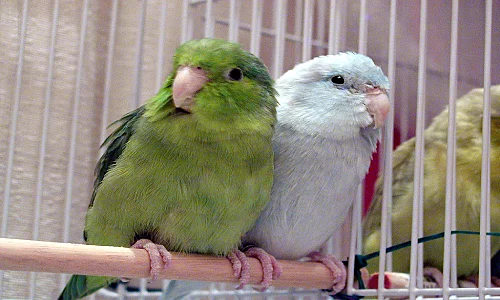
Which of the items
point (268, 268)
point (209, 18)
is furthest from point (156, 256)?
point (209, 18)

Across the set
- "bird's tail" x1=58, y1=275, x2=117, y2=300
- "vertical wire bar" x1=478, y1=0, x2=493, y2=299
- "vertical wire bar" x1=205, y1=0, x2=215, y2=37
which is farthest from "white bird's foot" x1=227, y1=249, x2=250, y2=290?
"vertical wire bar" x1=205, y1=0, x2=215, y2=37

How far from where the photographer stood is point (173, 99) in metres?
0.79

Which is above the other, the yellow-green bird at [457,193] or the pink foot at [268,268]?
the yellow-green bird at [457,193]

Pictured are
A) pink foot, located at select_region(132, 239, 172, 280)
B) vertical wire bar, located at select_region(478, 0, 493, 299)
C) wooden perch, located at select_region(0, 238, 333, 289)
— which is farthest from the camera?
vertical wire bar, located at select_region(478, 0, 493, 299)

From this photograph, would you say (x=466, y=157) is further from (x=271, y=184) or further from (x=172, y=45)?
(x=172, y=45)

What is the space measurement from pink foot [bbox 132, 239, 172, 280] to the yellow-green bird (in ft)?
2.02

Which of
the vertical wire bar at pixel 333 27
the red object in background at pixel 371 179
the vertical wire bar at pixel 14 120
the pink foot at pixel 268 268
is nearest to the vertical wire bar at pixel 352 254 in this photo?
the pink foot at pixel 268 268

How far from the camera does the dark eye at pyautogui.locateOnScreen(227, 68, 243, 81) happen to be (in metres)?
0.82

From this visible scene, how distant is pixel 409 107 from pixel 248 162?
112 cm

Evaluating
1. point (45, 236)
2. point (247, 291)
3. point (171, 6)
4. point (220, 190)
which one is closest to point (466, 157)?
point (247, 291)

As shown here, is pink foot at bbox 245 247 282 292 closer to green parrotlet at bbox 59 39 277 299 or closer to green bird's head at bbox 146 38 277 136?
green parrotlet at bbox 59 39 277 299

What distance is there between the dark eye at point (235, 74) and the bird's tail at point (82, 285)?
0.36m

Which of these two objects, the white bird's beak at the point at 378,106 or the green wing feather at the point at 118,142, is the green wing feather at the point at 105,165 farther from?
the white bird's beak at the point at 378,106

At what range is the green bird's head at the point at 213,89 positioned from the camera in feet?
2.58
